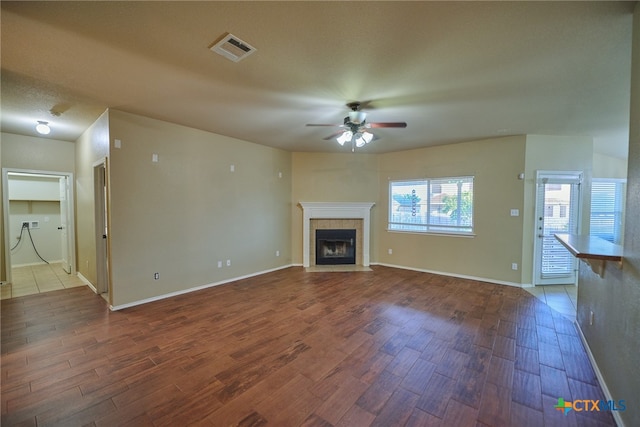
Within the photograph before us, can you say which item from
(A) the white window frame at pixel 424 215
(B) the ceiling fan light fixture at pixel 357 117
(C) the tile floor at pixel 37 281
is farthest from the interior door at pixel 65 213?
(A) the white window frame at pixel 424 215

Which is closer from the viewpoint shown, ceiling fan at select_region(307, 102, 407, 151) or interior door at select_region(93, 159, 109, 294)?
ceiling fan at select_region(307, 102, 407, 151)

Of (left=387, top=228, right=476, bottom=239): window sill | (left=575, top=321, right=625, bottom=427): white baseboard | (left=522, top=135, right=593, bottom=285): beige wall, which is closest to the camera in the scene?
(left=575, top=321, right=625, bottom=427): white baseboard

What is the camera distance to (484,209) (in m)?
4.91

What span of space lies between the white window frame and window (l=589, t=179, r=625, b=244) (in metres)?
3.56

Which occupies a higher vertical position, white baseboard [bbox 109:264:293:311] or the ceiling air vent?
the ceiling air vent

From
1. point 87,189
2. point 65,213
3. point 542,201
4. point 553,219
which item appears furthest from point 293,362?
point 65,213

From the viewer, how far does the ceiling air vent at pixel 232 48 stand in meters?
1.91

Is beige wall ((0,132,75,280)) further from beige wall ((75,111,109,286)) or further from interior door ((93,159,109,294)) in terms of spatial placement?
interior door ((93,159,109,294))

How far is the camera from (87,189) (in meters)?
4.46

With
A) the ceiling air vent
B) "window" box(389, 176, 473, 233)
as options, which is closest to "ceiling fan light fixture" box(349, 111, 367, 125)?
the ceiling air vent

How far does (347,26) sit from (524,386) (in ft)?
10.0

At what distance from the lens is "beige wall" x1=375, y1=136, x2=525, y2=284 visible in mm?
4641

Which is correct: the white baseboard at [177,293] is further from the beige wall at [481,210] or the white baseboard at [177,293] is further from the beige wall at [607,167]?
the beige wall at [607,167]

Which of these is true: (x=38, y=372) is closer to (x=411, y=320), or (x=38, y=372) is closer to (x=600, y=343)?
(x=411, y=320)
